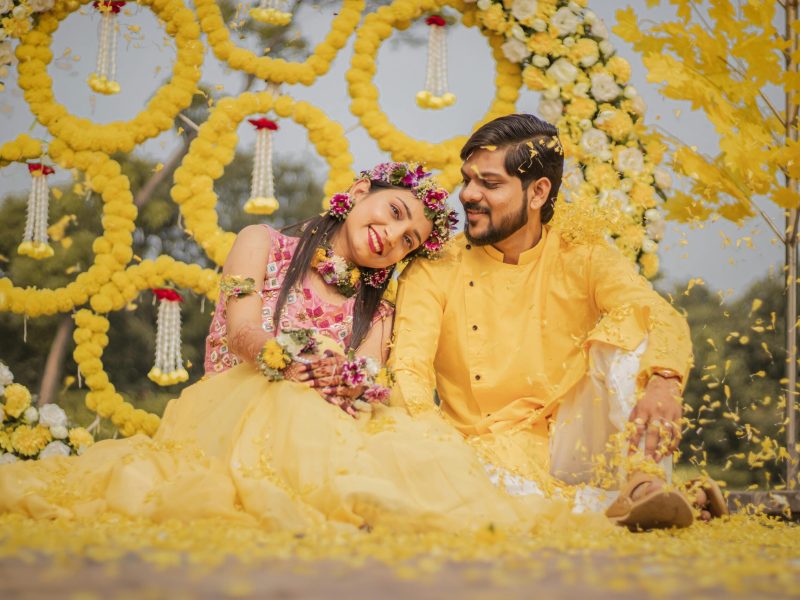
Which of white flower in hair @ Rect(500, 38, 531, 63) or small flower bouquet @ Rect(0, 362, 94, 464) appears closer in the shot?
small flower bouquet @ Rect(0, 362, 94, 464)

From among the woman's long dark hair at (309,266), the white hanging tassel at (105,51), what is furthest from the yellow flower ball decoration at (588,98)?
the white hanging tassel at (105,51)

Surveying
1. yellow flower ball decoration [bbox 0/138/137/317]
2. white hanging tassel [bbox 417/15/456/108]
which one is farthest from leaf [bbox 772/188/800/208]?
yellow flower ball decoration [bbox 0/138/137/317]

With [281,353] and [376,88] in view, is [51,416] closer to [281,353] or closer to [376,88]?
[281,353]

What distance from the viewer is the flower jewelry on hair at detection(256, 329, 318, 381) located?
2984mm

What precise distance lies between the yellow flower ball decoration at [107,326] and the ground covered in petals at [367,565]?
6.82 feet

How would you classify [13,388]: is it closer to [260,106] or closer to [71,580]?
[260,106]

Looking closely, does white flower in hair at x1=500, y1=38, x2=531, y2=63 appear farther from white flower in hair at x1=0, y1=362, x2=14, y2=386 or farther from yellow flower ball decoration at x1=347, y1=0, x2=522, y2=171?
white flower in hair at x1=0, y1=362, x2=14, y2=386

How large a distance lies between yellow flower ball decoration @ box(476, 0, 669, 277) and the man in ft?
2.22

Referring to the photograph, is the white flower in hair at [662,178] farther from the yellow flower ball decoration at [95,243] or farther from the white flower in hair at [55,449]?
the white flower in hair at [55,449]

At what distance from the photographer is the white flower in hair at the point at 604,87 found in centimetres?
443

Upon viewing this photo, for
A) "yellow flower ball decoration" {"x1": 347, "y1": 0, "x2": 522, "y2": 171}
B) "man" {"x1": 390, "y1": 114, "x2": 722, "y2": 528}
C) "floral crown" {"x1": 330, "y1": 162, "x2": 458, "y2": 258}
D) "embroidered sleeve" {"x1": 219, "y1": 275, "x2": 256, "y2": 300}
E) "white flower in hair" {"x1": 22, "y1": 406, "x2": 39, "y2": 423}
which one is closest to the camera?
"man" {"x1": 390, "y1": 114, "x2": 722, "y2": 528}

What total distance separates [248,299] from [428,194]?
871 millimetres

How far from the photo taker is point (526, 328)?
366 centimetres

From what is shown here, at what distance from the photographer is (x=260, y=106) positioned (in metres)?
4.50
